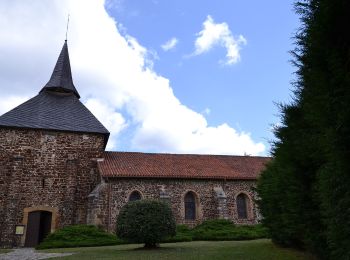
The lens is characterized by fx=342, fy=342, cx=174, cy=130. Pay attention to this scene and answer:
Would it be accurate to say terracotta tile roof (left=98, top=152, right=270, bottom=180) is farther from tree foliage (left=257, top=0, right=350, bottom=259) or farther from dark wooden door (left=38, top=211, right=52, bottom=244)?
tree foliage (left=257, top=0, right=350, bottom=259)

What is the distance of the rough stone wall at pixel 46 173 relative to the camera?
21.3 m

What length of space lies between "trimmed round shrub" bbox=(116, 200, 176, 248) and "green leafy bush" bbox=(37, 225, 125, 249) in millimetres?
3237

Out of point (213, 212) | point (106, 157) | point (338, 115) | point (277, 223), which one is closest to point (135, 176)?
point (106, 157)

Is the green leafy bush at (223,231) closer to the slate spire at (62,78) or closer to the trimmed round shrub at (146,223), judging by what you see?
the trimmed round shrub at (146,223)

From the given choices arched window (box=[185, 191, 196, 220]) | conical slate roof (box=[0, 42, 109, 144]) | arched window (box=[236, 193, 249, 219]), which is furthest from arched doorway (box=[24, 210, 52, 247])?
arched window (box=[236, 193, 249, 219])

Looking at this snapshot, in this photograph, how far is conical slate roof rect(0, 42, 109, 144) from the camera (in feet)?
75.6

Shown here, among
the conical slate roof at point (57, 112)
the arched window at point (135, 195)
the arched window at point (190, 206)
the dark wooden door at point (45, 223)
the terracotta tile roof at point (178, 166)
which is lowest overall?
the dark wooden door at point (45, 223)

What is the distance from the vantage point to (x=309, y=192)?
7449 millimetres

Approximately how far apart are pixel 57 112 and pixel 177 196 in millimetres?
10441

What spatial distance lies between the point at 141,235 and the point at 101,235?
16.7 ft

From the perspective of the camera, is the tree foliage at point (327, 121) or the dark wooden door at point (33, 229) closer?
the tree foliage at point (327, 121)

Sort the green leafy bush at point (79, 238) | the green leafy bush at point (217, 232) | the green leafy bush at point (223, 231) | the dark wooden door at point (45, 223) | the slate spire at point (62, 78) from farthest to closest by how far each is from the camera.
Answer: the slate spire at point (62, 78)
the dark wooden door at point (45, 223)
the green leafy bush at point (223, 231)
the green leafy bush at point (217, 232)
the green leafy bush at point (79, 238)

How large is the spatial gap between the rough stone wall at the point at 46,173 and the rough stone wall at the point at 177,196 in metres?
1.85

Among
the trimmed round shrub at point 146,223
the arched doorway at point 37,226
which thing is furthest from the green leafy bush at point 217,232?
the arched doorway at point 37,226
